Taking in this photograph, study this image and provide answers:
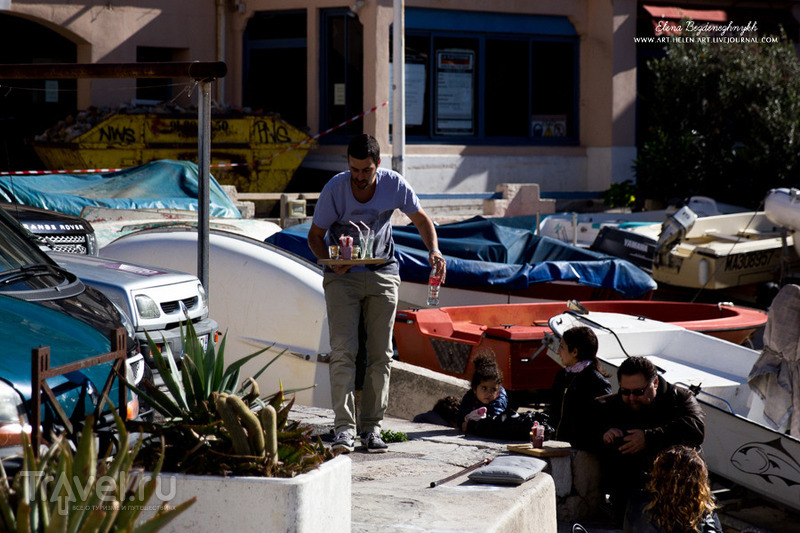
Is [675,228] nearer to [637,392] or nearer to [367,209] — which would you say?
[637,392]

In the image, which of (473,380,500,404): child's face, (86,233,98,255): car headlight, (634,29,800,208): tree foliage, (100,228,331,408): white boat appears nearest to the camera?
(473,380,500,404): child's face

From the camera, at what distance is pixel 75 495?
3160 millimetres

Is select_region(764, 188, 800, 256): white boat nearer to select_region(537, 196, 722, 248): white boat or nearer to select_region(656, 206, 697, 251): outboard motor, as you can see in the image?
select_region(656, 206, 697, 251): outboard motor

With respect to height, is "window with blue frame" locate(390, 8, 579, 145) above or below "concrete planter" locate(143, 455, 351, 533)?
above

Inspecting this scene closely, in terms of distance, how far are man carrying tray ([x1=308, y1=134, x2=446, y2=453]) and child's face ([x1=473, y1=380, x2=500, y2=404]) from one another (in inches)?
50.7

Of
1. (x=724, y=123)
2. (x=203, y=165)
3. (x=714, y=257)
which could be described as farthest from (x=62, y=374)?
(x=724, y=123)

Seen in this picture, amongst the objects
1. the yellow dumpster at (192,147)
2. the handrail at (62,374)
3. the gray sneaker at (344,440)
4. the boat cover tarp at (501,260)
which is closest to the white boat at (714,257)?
the boat cover tarp at (501,260)

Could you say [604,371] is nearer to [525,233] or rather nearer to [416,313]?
[416,313]

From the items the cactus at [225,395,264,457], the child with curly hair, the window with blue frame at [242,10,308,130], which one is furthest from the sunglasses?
the window with blue frame at [242,10,308,130]

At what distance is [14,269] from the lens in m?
5.14

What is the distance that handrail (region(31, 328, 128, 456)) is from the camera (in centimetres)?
350

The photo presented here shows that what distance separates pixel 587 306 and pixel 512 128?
10826 millimetres

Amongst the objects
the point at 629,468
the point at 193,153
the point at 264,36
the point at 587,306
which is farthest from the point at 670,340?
the point at 264,36

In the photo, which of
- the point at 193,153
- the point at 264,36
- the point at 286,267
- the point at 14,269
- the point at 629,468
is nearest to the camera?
the point at 14,269
